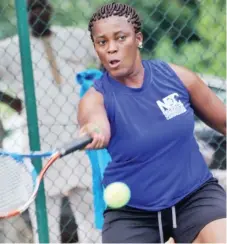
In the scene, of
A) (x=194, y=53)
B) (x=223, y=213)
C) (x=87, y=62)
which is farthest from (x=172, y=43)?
(x=223, y=213)

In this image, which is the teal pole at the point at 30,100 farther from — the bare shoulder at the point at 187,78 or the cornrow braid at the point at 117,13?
the bare shoulder at the point at 187,78

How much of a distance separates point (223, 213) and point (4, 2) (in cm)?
222

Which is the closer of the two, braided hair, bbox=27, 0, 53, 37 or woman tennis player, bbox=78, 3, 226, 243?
woman tennis player, bbox=78, 3, 226, 243

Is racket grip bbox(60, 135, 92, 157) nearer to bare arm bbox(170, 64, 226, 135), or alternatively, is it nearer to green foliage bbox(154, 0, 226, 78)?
bare arm bbox(170, 64, 226, 135)

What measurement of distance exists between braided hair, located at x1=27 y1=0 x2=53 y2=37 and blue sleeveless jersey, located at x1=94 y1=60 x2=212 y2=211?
1.43 m

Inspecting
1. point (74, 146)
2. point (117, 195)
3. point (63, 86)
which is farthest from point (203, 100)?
point (63, 86)

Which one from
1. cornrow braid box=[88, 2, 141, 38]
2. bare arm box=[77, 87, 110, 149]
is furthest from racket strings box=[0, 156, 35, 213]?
cornrow braid box=[88, 2, 141, 38]

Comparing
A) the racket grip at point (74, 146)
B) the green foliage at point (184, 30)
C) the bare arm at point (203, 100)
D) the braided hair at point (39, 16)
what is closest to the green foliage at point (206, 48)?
the green foliage at point (184, 30)

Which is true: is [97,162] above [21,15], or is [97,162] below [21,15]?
below

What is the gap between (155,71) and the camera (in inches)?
143

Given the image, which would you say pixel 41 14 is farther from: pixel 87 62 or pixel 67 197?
pixel 67 197

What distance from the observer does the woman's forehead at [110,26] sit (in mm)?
3502

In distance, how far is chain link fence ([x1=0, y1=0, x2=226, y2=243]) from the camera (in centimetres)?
484

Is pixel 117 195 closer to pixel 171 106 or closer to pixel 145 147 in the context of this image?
pixel 145 147
